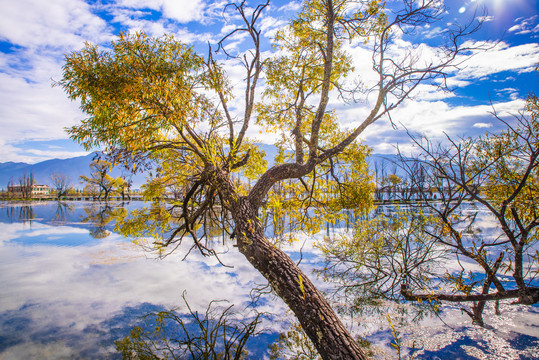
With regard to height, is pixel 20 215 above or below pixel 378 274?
above

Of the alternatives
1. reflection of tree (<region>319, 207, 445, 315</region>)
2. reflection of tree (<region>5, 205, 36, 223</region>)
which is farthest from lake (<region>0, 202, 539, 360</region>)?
reflection of tree (<region>5, 205, 36, 223</region>)

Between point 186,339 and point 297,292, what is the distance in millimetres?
3170

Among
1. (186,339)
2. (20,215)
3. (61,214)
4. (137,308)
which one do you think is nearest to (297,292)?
(186,339)

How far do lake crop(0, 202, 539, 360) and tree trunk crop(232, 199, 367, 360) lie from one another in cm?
232

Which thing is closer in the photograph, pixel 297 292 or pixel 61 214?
pixel 297 292

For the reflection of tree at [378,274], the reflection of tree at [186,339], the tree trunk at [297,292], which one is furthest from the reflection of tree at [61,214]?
the tree trunk at [297,292]

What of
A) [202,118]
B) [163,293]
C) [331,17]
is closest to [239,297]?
[163,293]

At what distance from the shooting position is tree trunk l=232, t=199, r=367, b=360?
2.95m

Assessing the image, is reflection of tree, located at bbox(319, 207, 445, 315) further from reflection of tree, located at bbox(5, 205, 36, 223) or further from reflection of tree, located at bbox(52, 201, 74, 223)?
reflection of tree, located at bbox(5, 205, 36, 223)

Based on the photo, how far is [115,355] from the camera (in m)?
4.66

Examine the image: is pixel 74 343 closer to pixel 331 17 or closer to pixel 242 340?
pixel 242 340

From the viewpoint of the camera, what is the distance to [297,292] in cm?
324

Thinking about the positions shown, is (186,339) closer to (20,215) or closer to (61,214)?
(61,214)

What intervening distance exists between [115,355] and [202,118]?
4948mm
